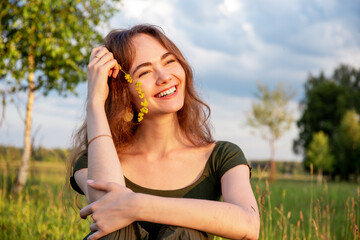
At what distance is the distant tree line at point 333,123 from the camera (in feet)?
91.3

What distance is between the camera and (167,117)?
2646mm

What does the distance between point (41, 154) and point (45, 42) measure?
247cm

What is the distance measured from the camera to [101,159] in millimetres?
2172

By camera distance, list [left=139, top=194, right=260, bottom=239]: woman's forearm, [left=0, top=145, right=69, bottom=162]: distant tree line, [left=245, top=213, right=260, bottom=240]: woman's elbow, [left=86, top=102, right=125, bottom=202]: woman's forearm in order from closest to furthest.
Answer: [left=139, top=194, right=260, bottom=239]: woman's forearm < [left=245, top=213, right=260, bottom=240]: woman's elbow < [left=86, top=102, right=125, bottom=202]: woman's forearm < [left=0, top=145, right=69, bottom=162]: distant tree line

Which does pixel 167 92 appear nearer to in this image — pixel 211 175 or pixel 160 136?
pixel 160 136

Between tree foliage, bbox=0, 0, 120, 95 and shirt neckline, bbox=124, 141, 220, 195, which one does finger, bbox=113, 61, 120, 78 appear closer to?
shirt neckline, bbox=124, 141, 220, 195

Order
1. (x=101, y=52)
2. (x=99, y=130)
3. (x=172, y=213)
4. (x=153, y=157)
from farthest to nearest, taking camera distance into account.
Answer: (x=153, y=157) < (x=101, y=52) < (x=99, y=130) < (x=172, y=213)

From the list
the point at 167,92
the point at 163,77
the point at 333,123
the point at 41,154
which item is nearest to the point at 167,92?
the point at 167,92

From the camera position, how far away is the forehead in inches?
101

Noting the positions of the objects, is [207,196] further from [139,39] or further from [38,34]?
[38,34]

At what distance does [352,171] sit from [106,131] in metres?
30.4

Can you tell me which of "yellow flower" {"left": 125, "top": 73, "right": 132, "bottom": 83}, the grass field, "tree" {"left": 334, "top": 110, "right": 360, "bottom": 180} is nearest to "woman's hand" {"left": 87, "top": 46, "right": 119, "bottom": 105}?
"yellow flower" {"left": 125, "top": 73, "right": 132, "bottom": 83}

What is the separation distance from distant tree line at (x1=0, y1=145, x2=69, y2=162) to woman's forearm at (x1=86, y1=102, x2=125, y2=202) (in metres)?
4.05

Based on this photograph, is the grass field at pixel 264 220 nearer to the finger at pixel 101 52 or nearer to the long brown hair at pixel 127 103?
the long brown hair at pixel 127 103
